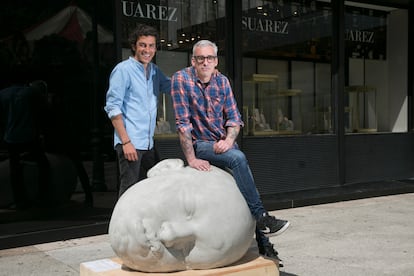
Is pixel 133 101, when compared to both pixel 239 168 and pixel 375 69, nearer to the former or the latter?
pixel 239 168

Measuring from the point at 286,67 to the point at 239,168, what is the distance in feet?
17.1

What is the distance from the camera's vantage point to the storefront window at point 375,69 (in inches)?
368

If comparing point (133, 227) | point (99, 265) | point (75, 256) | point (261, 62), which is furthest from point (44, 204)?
point (261, 62)

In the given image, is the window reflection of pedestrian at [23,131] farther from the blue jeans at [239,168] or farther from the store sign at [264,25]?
the store sign at [264,25]

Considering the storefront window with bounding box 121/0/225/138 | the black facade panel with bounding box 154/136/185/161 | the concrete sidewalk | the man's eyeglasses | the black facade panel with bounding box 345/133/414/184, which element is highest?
the storefront window with bounding box 121/0/225/138

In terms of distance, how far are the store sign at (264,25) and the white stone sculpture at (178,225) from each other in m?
4.87

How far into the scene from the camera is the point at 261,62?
8344 mm

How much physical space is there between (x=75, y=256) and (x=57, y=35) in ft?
8.02

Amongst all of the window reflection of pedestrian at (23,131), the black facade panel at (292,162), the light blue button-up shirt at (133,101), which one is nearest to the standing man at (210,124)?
the light blue button-up shirt at (133,101)

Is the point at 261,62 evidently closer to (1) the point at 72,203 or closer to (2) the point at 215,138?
(1) the point at 72,203

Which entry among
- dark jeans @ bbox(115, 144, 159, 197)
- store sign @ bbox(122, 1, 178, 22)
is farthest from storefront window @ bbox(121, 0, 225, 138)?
dark jeans @ bbox(115, 144, 159, 197)

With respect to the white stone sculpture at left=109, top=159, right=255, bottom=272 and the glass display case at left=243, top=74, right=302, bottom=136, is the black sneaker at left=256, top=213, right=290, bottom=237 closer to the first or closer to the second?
the white stone sculpture at left=109, top=159, right=255, bottom=272

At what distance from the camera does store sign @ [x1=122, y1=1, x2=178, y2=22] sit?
686 cm

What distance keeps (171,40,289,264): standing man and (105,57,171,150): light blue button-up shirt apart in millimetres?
341
